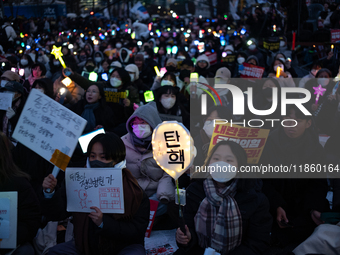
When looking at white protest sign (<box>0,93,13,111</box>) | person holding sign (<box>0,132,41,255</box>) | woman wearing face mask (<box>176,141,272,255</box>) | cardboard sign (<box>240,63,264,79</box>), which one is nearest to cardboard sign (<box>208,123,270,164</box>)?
woman wearing face mask (<box>176,141,272,255</box>)

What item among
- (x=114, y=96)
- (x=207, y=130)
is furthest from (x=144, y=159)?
(x=114, y=96)

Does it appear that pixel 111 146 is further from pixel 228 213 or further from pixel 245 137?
pixel 245 137

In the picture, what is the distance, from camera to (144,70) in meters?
10.2

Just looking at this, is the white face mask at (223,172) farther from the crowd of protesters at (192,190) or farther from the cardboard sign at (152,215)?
the cardboard sign at (152,215)

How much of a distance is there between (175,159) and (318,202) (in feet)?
5.45

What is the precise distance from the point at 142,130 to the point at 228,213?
1605 millimetres

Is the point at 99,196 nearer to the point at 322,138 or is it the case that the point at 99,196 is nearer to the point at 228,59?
the point at 322,138

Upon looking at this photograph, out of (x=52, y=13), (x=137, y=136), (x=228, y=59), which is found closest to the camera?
(x=137, y=136)

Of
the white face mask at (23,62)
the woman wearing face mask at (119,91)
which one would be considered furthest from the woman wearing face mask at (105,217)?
the white face mask at (23,62)

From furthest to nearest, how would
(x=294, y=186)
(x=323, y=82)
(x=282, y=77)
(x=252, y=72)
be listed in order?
(x=252, y=72) → (x=282, y=77) → (x=323, y=82) → (x=294, y=186)

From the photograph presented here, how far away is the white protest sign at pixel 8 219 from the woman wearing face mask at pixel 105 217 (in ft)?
0.69

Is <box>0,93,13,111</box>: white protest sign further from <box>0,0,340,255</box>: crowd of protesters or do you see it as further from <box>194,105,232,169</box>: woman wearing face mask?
<box>194,105,232,169</box>: woman wearing face mask

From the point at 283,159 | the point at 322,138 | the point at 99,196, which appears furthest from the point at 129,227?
the point at 322,138

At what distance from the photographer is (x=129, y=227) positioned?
106 inches
